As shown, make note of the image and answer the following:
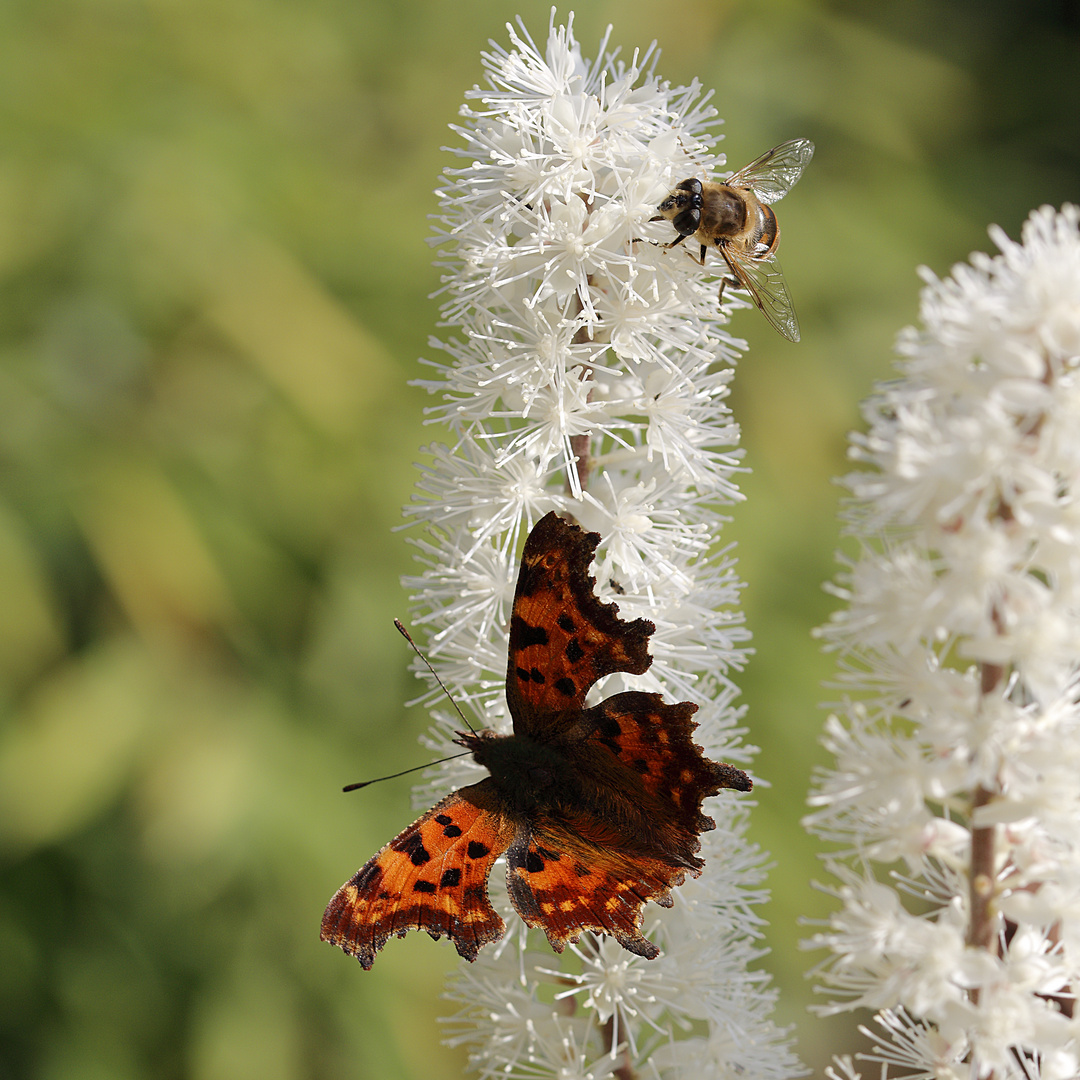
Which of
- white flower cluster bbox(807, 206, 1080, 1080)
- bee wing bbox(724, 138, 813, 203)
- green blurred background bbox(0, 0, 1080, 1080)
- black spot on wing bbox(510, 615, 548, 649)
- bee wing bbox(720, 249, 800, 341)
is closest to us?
white flower cluster bbox(807, 206, 1080, 1080)

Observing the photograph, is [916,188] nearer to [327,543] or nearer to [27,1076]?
[327,543]

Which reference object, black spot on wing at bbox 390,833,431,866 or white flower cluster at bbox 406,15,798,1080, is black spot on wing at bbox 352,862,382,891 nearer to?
black spot on wing at bbox 390,833,431,866

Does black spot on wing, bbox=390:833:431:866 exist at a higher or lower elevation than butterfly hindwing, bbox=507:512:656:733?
lower

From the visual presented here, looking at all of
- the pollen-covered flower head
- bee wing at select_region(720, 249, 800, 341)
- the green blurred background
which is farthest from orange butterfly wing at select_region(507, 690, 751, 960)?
the green blurred background

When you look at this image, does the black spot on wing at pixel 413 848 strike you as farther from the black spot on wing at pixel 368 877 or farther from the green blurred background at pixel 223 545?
the green blurred background at pixel 223 545

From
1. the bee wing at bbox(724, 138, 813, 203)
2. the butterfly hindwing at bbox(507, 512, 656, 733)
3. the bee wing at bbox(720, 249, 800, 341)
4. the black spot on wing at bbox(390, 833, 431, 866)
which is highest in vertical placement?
the bee wing at bbox(724, 138, 813, 203)

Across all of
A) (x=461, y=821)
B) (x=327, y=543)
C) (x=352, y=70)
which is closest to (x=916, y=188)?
(x=352, y=70)

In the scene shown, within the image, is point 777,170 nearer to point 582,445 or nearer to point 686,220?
point 686,220
